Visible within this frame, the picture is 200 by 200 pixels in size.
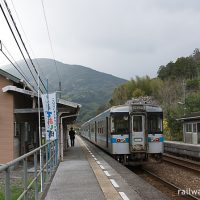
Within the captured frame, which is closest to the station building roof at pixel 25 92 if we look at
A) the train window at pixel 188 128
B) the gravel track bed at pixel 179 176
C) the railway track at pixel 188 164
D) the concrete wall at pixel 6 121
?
the concrete wall at pixel 6 121

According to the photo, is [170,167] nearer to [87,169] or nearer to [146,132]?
[146,132]

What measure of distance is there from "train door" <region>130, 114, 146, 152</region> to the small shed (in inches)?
458

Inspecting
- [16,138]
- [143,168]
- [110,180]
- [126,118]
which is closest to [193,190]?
[110,180]

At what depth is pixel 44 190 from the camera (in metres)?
10.1

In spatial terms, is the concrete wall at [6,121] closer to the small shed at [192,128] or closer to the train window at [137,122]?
the train window at [137,122]

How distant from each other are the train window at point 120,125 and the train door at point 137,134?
0.26 meters

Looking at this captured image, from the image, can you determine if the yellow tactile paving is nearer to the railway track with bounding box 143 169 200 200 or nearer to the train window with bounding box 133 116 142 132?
the railway track with bounding box 143 169 200 200

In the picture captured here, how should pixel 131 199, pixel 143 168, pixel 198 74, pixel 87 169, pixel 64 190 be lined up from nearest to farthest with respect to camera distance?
pixel 131 199, pixel 64 190, pixel 87 169, pixel 143 168, pixel 198 74

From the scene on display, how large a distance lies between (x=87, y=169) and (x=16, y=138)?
7.54 meters

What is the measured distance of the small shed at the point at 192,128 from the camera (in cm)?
3041

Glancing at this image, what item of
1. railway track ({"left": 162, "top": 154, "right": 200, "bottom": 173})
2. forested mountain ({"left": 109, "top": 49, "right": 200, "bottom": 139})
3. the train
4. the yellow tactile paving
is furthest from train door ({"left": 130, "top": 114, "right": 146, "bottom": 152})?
forested mountain ({"left": 109, "top": 49, "right": 200, "bottom": 139})

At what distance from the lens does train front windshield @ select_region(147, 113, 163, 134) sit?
1808 cm

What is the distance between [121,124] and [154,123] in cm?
141

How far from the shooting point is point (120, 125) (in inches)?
715
